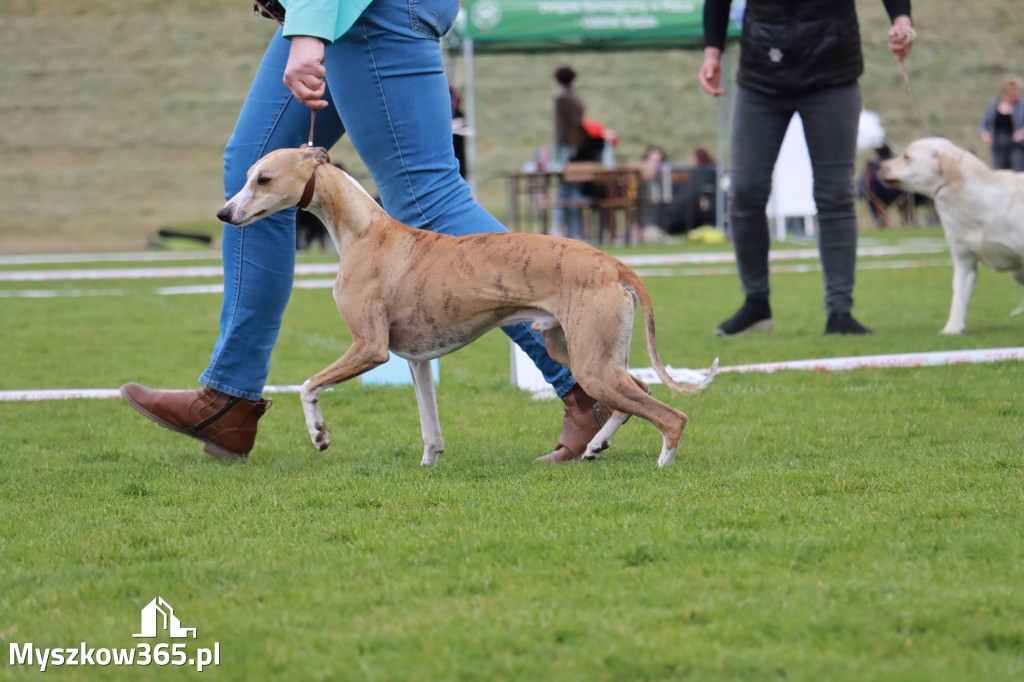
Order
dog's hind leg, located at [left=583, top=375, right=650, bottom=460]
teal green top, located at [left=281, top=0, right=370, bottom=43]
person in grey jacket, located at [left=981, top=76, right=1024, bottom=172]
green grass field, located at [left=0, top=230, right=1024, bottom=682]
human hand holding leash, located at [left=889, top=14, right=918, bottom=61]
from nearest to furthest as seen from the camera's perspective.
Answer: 1. green grass field, located at [left=0, top=230, right=1024, bottom=682]
2. teal green top, located at [left=281, top=0, right=370, bottom=43]
3. dog's hind leg, located at [left=583, top=375, right=650, bottom=460]
4. human hand holding leash, located at [left=889, top=14, right=918, bottom=61]
5. person in grey jacket, located at [left=981, top=76, right=1024, bottom=172]

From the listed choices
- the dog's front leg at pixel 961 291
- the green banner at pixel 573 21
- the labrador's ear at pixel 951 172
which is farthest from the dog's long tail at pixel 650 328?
the green banner at pixel 573 21

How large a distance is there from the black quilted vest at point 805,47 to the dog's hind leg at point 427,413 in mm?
3795

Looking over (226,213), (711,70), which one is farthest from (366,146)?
(711,70)

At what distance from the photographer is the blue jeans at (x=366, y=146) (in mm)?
3625

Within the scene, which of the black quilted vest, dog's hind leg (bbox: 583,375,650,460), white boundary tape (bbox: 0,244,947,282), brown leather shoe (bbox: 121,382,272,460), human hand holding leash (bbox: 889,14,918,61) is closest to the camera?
dog's hind leg (bbox: 583,375,650,460)

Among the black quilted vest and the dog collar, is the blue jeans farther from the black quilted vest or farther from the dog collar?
the black quilted vest

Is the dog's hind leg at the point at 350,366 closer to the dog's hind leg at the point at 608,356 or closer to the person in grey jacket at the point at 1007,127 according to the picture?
the dog's hind leg at the point at 608,356

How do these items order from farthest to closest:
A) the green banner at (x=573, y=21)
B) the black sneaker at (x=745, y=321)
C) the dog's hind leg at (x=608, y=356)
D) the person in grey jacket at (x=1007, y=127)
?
the person in grey jacket at (x=1007, y=127) < the green banner at (x=573, y=21) < the black sneaker at (x=745, y=321) < the dog's hind leg at (x=608, y=356)

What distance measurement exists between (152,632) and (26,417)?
302 centimetres

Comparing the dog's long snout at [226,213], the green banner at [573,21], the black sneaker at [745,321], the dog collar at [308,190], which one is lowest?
the black sneaker at [745,321]

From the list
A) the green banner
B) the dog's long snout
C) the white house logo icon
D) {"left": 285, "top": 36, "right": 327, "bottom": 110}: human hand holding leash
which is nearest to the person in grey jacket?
the green banner

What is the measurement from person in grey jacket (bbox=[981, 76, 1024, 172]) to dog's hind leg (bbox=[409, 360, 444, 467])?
18421 millimetres

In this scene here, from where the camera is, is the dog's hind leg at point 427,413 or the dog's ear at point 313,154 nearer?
the dog's ear at point 313,154

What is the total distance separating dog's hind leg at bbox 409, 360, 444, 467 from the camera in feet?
12.2
